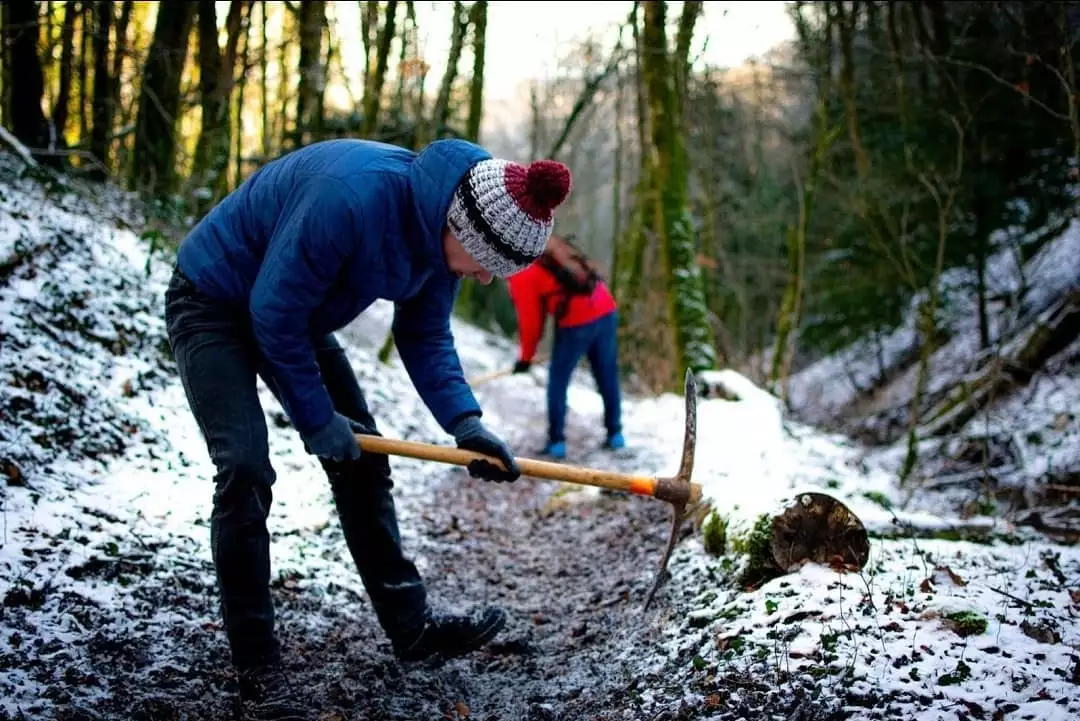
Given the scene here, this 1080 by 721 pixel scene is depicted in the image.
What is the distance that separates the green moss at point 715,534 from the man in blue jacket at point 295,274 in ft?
6.08

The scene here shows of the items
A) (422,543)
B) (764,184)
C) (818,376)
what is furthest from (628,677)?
(764,184)

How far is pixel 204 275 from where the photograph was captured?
286 centimetres

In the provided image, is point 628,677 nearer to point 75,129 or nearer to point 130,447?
point 130,447

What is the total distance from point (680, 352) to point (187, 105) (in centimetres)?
669

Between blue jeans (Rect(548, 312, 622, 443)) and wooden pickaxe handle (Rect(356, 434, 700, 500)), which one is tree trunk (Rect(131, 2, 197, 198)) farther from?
wooden pickaxe handle (Rect(356, 434, 700, 500))

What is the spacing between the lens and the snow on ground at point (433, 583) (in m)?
2.72

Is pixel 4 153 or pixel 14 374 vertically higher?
pixel 4 153

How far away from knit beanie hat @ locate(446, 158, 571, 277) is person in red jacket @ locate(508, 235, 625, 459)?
4.23 meters

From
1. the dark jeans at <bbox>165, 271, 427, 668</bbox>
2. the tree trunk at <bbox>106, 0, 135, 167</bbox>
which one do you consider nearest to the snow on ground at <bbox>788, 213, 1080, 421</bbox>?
the dark jeans at <bbox>165, 271, 427, 668</bbox>

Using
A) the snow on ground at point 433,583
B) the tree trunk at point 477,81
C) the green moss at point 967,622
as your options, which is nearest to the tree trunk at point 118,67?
the snow on ground at point 433,583

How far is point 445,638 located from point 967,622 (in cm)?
207

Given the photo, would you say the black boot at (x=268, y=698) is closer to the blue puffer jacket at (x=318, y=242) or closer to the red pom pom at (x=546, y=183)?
the blue puffer jacket at (x=318, y=242)

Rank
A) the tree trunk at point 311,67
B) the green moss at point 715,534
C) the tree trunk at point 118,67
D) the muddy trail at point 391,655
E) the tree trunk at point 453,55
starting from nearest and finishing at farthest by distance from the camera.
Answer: the muddy trail at point 391,655 < the green moss at point 715,534 < the tree trunk at point 311,67 < the tree trunk at point 118,67 < the tree trunk at point 453,55

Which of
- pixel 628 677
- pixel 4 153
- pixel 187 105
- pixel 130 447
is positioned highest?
pixel 187 105
